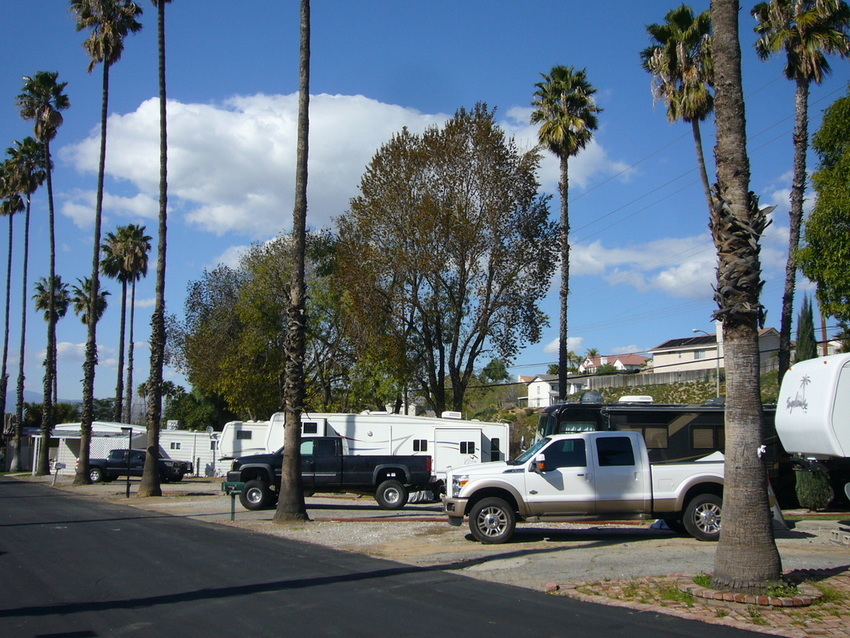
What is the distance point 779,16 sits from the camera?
893 inches

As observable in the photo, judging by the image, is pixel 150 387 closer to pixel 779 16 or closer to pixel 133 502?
pixel 133 502

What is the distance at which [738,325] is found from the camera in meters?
8.77

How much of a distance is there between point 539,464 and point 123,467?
27.3 m

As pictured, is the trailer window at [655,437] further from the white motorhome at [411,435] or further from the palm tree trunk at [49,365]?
the palm tree trunk at [49,365]

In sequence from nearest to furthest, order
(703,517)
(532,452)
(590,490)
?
1. (590,490)
2. (703,517)
3. (532,452)

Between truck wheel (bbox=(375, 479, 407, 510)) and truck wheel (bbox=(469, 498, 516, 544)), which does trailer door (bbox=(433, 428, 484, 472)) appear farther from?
truck wheel (bbox=(469, 498, 516, 544))

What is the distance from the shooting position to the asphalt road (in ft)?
23.7

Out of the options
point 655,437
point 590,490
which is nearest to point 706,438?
point 655,437

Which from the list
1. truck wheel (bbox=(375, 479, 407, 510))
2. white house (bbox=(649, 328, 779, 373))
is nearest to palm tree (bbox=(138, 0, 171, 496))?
truck wheel (bbox=(375, 479, 407, 510))

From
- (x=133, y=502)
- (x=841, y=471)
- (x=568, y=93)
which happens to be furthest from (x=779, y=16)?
(x=133, y=502)

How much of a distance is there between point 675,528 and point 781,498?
352 inches

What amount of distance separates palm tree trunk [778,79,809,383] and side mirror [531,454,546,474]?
11.4m

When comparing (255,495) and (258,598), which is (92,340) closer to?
(255,495)

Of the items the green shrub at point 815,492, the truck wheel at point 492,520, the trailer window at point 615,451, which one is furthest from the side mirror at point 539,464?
the green shrub at point 815,492
